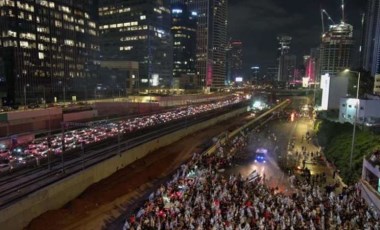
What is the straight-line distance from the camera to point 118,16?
139 meters

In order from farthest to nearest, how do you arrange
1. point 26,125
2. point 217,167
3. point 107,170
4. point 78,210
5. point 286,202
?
1. point 26,125
2. point 217,167
3. point 107,170
4. point 78,210
5. point 286,202

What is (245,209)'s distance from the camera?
797 inches

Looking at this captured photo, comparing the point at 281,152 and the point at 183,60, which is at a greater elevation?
the point at 183,60

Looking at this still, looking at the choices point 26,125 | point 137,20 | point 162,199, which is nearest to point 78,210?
point 162,199

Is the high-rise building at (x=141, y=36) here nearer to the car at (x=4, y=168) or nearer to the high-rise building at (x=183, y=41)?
the high-rise building at (x=183, y=41)

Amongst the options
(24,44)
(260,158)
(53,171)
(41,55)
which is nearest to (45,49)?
(41,55)

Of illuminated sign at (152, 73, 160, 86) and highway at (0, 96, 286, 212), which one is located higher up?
illuminated sign at (152, 73, 160, 86)

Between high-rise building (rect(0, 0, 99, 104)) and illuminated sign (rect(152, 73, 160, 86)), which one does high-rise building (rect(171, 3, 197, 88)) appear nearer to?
illuminated sign (rect(152, 73, 160, 86))

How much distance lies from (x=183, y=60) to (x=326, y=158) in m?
159

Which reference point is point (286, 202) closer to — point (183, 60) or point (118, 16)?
point (118, 16)

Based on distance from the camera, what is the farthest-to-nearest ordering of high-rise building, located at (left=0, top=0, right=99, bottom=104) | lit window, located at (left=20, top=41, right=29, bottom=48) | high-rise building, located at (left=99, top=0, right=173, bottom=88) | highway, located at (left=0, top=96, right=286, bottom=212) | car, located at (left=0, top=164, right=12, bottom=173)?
high-rise building, located at (left=99, top=0, right=173, bottom=88)
lit window, located at (left=20, top=41, right=29, bottom=48)
high-rise building, located at (left=0, top=0, right=99, bottom=104)
car, located at (left=0, top=164, right=12, bottom=173)
highway, located at (left=0, top=96, right=286, bottom=212)

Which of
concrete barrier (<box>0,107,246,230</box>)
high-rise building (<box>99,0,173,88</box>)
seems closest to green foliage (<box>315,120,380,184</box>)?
concrete barrier (<box>0,107,246,230</box>)

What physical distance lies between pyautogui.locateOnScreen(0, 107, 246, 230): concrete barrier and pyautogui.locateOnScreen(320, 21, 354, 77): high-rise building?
176 meters

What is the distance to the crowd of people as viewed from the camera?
18688 mm
